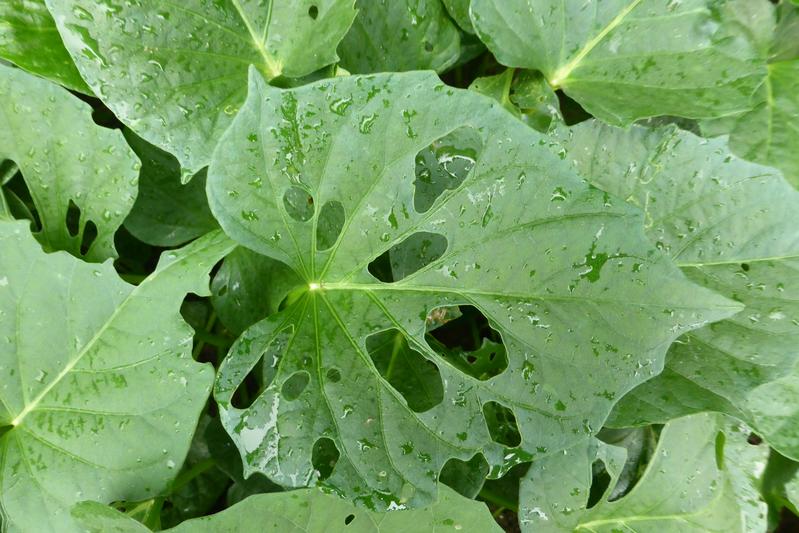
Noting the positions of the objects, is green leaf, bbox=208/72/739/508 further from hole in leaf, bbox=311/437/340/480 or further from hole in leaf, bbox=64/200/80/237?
hole in leaf, bbox=64/200/80/237

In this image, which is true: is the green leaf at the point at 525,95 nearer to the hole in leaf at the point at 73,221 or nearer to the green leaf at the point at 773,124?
the green leaf at the point at 773,124

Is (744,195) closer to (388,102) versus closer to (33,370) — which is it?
(388,102)

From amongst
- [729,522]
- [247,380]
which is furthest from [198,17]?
[729,522]

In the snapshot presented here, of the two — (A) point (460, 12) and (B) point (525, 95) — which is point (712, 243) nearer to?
(B) point (525, 95)

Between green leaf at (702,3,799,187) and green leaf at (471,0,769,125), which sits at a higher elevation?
green leaf at (471,0,769,125)

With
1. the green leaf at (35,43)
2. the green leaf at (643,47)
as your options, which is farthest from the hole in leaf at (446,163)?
the green leaf at (35,43)

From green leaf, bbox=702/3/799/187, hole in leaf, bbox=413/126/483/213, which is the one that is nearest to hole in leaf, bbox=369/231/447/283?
hole in leaf, bbox=413/126/483/213
